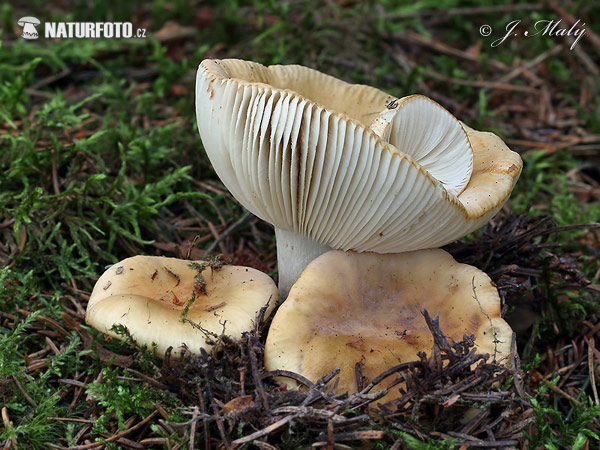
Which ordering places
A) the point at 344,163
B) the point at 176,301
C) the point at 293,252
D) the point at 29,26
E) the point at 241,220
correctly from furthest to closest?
the point at 29,26, the point at 241,220, the point at 293,252, the point at 176,301, the point at 344,163

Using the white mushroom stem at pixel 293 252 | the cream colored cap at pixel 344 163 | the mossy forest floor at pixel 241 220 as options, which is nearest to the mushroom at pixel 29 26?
the mossy forest floor at pixel 241 220

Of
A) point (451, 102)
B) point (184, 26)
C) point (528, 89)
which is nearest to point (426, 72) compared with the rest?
point (451, 102)
